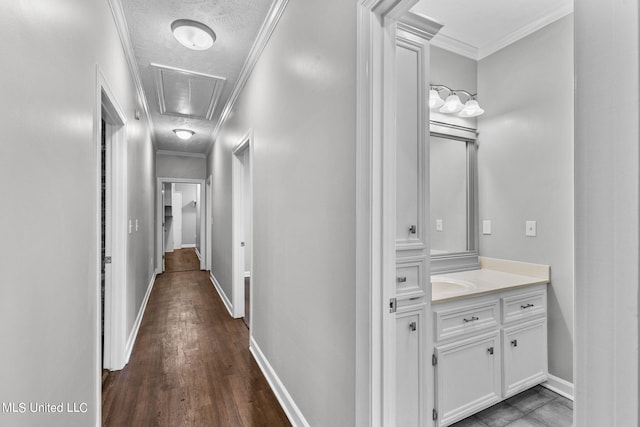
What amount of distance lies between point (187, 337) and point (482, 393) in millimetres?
2717

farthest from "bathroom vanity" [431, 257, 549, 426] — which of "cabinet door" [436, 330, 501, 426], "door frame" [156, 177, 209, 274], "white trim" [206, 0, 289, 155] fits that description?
"door frame" [156, 177, 209, 274]

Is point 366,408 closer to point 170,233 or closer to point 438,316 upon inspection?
point 438,316

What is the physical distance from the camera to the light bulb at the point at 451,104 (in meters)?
2.45

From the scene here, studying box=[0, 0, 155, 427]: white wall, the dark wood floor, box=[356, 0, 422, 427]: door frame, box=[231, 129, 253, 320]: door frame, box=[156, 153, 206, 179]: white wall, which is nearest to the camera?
box=[0, 0, 155, 427]: white wall

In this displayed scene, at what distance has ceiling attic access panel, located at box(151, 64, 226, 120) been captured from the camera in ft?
10.4

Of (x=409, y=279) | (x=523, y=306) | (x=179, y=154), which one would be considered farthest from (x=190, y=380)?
(x=179, y=154)

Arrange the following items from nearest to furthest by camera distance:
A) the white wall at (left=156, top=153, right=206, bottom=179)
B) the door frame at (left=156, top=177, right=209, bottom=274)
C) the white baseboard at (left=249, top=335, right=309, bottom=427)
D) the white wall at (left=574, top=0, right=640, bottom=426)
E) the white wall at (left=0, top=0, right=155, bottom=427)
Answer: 1. the white wall at (left=574, top=0, right=640, bottom=426)
2. the white wall at (left=0, top=0, right=155, bottom=427)
3. the white baseboard at (left=249, top=335, right=309, bottom=427)
4. the door frame at (left=156, top=177, right=209, bottom=274)
5. the white wall at (left=156, top=153, right=206, bottom=179)

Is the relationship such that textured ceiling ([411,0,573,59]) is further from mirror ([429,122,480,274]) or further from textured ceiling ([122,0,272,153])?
textured ceiling ([122,0,272,153])

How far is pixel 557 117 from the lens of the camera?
225cm

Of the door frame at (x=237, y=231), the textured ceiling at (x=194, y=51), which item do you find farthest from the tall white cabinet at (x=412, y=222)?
the door frame at (x=237, y=231)

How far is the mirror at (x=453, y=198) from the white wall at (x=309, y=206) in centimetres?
122

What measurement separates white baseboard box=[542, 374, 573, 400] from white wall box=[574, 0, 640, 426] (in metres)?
2.20

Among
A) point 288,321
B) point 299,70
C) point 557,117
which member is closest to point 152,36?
point 299,70

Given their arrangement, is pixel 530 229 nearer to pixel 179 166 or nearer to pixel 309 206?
pixel 309 206
